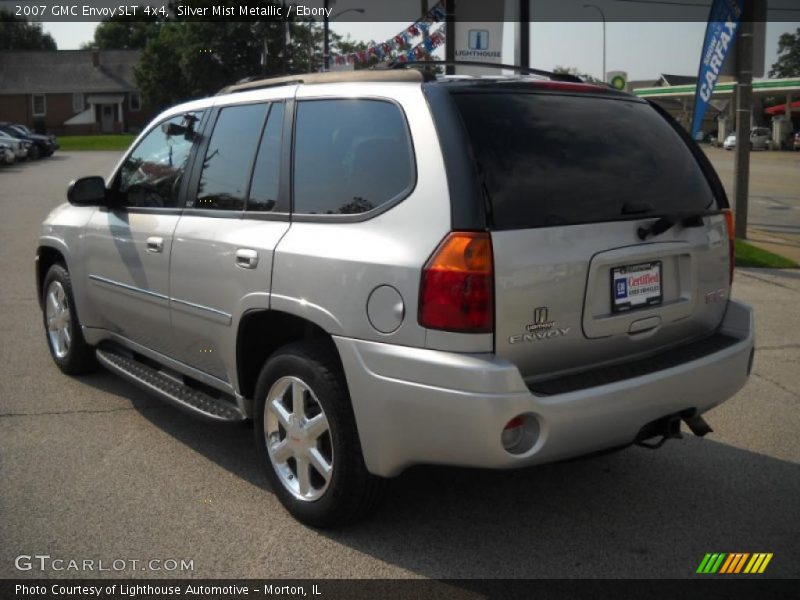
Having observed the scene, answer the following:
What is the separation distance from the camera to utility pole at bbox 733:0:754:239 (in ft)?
39.3

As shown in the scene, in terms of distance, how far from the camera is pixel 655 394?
11.2ft

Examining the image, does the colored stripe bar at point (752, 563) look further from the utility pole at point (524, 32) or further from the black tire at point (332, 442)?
the utility pole at point (524, 32)

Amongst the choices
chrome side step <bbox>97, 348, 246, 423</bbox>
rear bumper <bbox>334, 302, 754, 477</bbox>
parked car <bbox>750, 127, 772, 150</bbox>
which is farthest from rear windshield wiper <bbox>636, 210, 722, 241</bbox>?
parked car <bbox>750, 127, 772, 150</bbox>

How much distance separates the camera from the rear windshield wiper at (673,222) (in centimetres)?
354

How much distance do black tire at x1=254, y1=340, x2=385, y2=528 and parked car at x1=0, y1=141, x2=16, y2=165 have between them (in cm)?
3702

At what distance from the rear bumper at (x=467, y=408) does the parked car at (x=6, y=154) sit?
3751 cm

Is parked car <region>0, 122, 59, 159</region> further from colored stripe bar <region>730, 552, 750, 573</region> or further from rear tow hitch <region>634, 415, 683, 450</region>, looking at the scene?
colored stripe bar <region>730, 552, 750, 573</region>

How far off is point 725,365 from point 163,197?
3.04 m

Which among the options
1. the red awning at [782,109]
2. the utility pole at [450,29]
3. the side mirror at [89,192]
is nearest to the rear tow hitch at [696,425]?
the side mirror at [89,192]

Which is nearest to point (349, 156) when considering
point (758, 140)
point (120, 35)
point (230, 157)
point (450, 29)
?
point (230, 157)

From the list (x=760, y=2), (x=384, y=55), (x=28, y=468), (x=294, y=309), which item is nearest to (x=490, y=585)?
(x=294, y=309)

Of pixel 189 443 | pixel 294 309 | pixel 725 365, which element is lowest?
pixel 189 443

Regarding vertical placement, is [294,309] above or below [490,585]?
above

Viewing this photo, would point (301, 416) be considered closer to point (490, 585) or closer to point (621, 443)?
point (490, 585)
